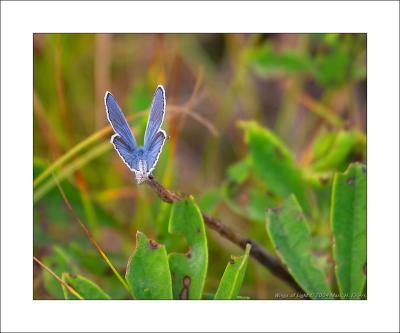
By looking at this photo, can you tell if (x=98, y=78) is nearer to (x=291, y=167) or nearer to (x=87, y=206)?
(x=87, y=206)

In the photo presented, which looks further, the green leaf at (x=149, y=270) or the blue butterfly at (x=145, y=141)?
the green leaf at (x=149, y=270)

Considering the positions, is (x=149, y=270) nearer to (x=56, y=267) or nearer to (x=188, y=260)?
(x=188, y=260)

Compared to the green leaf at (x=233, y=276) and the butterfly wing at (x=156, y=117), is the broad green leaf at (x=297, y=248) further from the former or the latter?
the butterfly wing at (x=156, y=117)

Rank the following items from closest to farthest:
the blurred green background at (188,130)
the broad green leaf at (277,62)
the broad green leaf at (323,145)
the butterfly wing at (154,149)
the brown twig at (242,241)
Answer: the butterfly wing at (154,149) → the brown twig at (242,241) → the blurred green background at (188,130) → the broad green leaf at (323,145) → the broad green leaf at (277,62)

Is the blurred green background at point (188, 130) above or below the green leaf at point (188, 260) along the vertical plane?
above

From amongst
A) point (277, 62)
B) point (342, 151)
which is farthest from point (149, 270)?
point (277, 62)

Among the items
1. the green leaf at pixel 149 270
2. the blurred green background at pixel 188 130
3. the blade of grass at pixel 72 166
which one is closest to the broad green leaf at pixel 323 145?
the blurred green background at pixel 188 130
